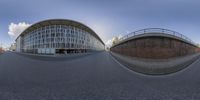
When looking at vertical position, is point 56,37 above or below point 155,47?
above

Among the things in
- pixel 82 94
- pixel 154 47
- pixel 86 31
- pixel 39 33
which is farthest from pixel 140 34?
pixel 86 31

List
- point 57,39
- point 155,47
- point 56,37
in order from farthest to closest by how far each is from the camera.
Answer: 1. point 56,37
2. point 57,39
3. point 155,47

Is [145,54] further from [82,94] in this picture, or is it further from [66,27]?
[66,27]

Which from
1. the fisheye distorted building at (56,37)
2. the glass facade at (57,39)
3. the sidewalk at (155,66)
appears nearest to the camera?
the sidewalk at (155,66)

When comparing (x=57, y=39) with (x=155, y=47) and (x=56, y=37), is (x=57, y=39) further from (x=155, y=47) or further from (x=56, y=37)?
(x=155, y=47)

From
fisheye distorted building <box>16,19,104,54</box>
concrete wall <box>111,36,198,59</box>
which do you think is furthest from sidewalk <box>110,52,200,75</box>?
fisheye distorted building <box>16,19,104,54</box>

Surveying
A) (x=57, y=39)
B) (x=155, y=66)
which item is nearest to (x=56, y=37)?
(x=57, y=39)

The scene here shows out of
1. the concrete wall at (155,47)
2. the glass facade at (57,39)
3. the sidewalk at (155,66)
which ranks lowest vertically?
the sidewalk at (155,66)

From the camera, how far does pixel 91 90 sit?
570cm

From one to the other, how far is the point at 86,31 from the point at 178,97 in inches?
2810

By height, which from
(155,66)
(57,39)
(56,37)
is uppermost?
(56,37)

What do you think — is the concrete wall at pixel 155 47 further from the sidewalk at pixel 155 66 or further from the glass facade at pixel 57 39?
the glass facade at pixel 57 39

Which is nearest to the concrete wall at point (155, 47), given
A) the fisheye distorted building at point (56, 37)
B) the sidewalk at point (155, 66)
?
the sidewalk at point (155, 66)

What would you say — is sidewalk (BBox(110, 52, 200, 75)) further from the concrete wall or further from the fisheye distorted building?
the fisheye distorted building
